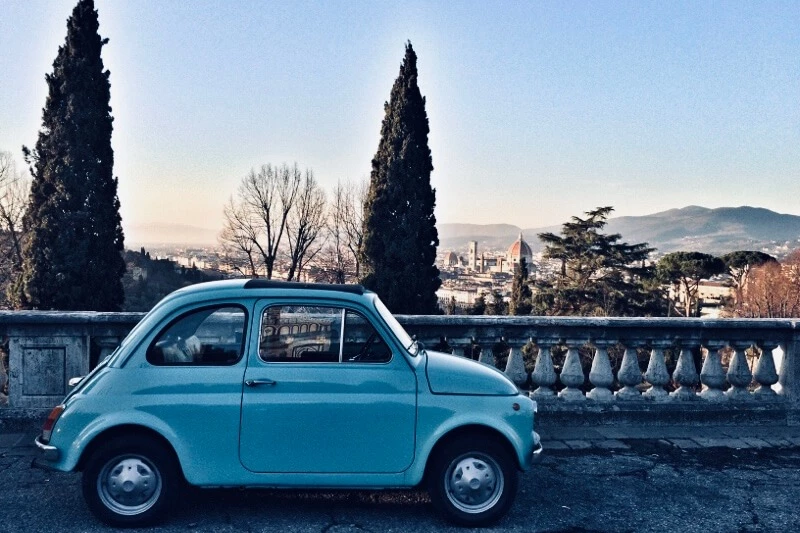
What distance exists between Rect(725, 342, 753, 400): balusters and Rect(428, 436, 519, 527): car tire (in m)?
3.89

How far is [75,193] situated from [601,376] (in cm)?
1633

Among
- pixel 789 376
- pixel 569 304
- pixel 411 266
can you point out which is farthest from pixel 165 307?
pixel 569 304

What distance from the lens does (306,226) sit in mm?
51500

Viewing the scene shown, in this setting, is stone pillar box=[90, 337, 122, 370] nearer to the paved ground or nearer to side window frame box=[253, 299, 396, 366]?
the paved ground

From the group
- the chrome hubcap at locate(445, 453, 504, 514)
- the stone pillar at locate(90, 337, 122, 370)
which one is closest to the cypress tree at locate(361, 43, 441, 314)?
the stone pillar at locate(90, 337, 122, 370)

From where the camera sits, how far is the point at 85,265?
60.5 feet

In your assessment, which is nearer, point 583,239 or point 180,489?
point 180,489

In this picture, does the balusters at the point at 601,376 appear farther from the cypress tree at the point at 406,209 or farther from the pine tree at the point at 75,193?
the cypress tree at the point at 406,209

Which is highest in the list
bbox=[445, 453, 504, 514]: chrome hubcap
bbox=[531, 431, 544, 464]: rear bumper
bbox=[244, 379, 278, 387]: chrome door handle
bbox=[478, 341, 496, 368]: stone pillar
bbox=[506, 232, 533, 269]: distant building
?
bbox=[506, 232, 533, 269]: distant building

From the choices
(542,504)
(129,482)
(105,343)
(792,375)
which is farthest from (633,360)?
(105,343)

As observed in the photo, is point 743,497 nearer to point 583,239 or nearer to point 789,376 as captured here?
point 789,376

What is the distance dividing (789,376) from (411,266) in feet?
62.1

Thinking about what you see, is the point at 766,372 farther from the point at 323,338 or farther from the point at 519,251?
the point at 519,251

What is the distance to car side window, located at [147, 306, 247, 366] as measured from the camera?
429cm
